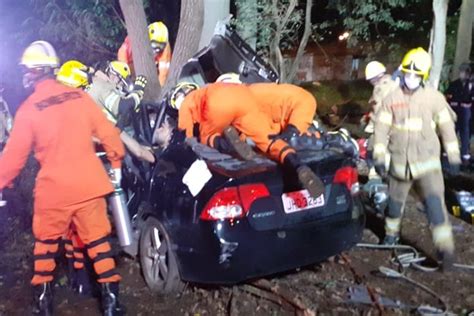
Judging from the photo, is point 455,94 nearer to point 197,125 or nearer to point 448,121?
point 448,121

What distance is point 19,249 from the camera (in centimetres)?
720

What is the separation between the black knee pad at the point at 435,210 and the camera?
20.1 ft

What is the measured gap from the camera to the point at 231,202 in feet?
16.4

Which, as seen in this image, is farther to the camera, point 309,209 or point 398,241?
point 398,241

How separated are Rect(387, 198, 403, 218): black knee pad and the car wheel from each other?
2334 millimetres

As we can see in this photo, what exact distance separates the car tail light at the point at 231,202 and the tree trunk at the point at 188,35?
13.7ft

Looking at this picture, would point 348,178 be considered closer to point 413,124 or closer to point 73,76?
point 413,124

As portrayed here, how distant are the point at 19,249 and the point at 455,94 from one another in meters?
8.87

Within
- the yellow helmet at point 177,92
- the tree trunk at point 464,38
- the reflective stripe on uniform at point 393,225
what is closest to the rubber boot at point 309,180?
the yellow helmet at point 177,92

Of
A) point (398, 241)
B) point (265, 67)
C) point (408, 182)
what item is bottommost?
point (398, 241)

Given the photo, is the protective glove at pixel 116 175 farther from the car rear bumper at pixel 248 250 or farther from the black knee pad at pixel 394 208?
the black knee pad at pixel 394 208

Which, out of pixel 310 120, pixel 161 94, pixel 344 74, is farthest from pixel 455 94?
pixel 344 74

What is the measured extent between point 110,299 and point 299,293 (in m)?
1.53

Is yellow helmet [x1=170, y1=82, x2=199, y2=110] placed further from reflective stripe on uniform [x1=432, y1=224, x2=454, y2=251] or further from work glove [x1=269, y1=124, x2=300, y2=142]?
reflective stripe on uniform [x1=432, y1=224, x2=454, y2=251]
